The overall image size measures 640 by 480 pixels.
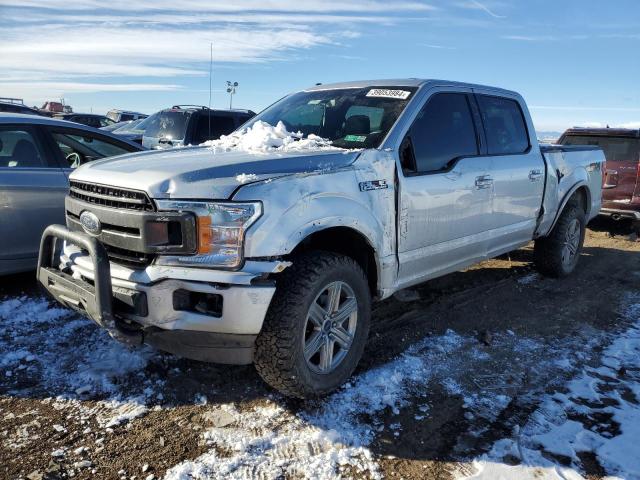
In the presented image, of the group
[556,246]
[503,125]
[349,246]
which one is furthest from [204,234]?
[556,246]

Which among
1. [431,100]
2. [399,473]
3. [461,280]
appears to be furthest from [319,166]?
[461,280]

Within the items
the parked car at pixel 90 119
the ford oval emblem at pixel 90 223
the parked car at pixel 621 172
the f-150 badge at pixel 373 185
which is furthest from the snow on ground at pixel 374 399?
the parked car at pixel 90 119

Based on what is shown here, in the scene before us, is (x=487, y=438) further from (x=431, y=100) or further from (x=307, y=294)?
(x=431, y=100)

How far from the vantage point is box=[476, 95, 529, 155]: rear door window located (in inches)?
191

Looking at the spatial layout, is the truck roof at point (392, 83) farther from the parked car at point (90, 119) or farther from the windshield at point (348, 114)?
the parked car at point (90, 119)

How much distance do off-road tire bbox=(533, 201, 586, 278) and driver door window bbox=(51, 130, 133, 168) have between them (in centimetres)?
469

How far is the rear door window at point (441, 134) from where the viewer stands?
156 inches

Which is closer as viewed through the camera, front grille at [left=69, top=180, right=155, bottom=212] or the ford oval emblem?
front grille at [left=69, top=180, right=155, bottom=212]

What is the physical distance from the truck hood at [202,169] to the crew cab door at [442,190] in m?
0.61

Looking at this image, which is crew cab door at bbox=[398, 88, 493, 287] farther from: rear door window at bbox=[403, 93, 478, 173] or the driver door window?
the driver door window

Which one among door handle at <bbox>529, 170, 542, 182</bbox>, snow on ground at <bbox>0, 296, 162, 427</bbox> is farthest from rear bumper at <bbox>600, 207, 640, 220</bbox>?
snow on ground at <bbox>0, 296, 162, 427</bbox>

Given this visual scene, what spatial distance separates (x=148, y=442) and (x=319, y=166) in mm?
1775

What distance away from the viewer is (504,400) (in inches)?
135

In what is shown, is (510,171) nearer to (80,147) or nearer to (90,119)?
(80,147)
